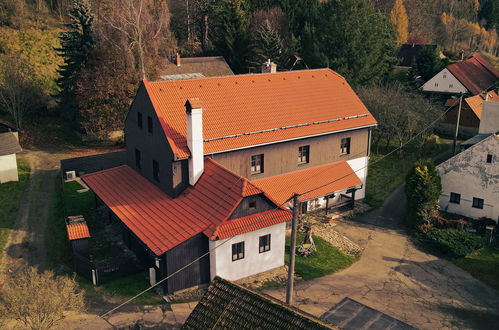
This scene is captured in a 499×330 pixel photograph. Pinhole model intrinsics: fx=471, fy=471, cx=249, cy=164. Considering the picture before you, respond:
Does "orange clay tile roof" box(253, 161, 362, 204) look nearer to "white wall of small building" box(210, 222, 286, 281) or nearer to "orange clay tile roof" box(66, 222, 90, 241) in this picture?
"white wall of small building" box(210, 222, 286, 281)

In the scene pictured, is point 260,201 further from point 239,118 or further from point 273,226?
point 239,118

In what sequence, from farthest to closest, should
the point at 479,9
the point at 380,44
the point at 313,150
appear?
the point at 479,9, the point at 380,44, the point at 313,150

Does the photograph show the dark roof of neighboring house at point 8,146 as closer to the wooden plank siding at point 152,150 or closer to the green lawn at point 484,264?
the wooden plank siding at point 152,150

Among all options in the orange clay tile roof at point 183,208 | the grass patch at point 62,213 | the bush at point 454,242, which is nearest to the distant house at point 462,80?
the bush at point 454,242

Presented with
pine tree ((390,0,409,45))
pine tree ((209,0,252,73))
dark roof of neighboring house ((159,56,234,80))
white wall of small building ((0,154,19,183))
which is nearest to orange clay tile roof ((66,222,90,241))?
white wall of small building ((0,154,19,183))

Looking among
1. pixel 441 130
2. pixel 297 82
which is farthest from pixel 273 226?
→ pixel 441 130

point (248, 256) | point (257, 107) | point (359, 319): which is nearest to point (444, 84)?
point (257, 107)
